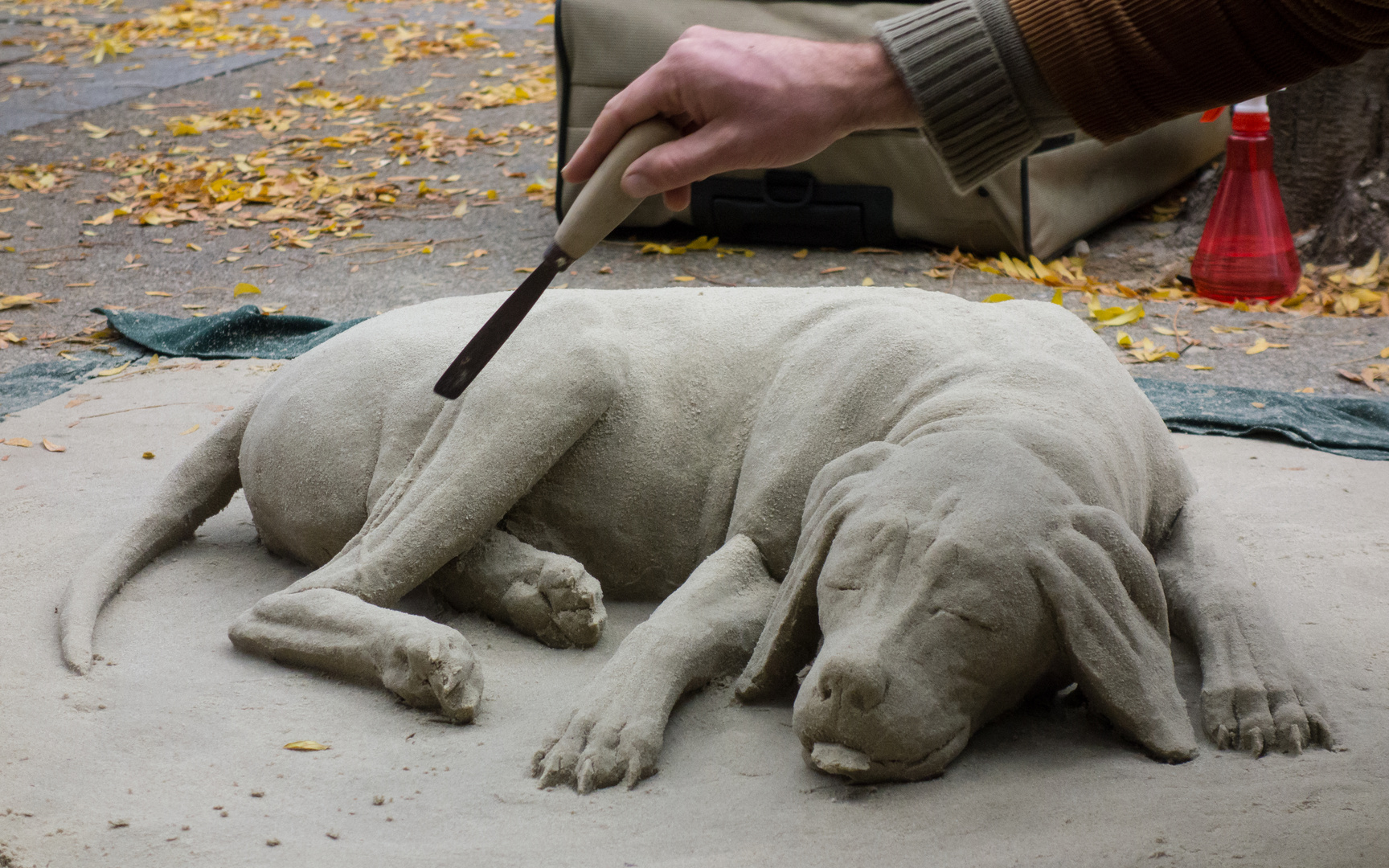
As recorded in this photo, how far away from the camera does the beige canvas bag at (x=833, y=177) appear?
6051 millimetres

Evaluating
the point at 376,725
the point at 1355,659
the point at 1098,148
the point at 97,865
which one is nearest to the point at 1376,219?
the point at 1098,148

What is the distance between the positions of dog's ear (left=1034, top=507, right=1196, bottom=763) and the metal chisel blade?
40.1 inches

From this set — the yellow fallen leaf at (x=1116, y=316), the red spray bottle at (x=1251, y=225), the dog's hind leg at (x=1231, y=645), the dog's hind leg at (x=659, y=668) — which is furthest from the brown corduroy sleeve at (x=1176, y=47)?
the red spray bottle at (x=1251, y=225)

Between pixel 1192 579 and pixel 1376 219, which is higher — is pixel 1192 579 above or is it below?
above

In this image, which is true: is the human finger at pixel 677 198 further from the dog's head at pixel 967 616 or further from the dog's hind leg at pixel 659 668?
the dog's hind leg at pixel 659 668

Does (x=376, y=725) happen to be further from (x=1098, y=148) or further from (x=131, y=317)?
(x=1098, y=148)

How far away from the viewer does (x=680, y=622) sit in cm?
256

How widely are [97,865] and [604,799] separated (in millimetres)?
824

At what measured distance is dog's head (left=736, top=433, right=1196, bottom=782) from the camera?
82.7 inches

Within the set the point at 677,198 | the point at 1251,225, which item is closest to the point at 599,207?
the point at 677,198

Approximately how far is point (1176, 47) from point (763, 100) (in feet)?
2.14

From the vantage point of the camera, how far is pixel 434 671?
2484mm

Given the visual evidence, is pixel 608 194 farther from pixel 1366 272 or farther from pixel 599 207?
pixel 1366 272

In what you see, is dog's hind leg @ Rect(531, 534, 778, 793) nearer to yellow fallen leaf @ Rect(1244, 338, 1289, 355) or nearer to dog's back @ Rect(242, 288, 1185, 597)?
dog's back @ Rect(242, 288, 1185, 597)
